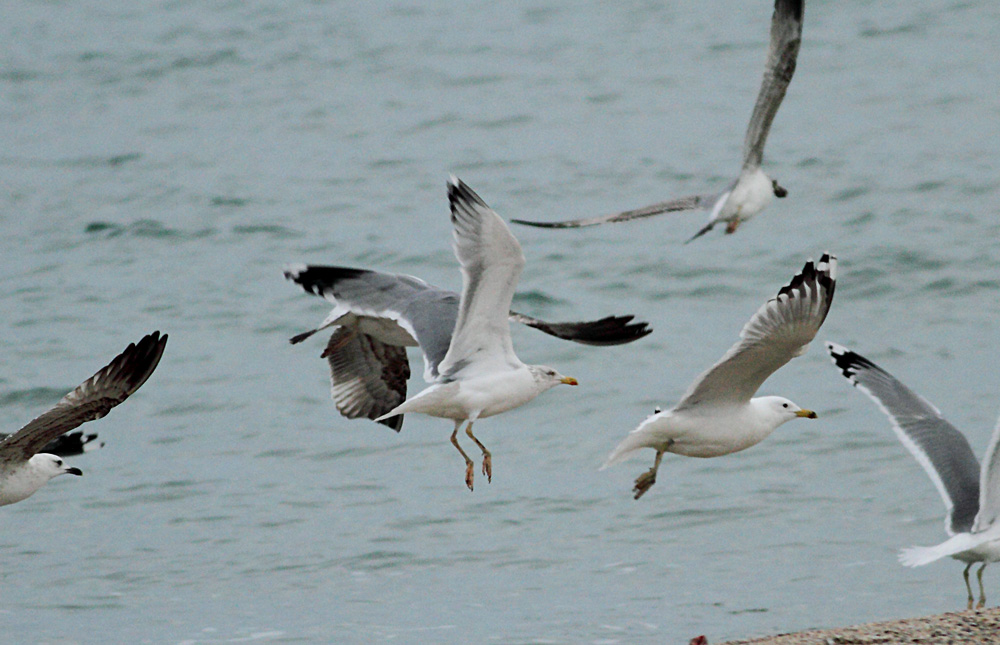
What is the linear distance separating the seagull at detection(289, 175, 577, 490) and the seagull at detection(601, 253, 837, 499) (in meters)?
0.39

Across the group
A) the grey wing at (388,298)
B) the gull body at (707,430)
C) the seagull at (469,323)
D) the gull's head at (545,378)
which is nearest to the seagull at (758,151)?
the grey wing at (388,298)

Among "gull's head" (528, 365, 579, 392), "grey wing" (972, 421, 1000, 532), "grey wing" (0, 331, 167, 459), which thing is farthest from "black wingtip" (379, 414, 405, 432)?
"grey wing" (972, 421, 1000, 532)

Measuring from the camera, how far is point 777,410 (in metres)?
6.53

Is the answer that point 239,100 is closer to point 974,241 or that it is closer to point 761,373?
point 974,241

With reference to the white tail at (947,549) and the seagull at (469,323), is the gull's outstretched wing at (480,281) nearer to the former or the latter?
the seagull at (469,323)

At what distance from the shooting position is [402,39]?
69.5ft

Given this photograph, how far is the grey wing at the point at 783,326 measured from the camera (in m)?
5.64

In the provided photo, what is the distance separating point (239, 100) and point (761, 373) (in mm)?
14299

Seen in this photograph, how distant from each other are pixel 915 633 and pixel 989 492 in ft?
2.80

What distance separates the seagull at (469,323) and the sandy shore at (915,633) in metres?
1.31

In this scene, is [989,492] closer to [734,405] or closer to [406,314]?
[734,405]

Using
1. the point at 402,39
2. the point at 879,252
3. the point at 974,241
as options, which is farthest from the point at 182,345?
the point at 402,39

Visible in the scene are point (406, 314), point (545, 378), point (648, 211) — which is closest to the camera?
point (545, 378)

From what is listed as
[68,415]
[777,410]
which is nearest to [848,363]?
[777,410]
